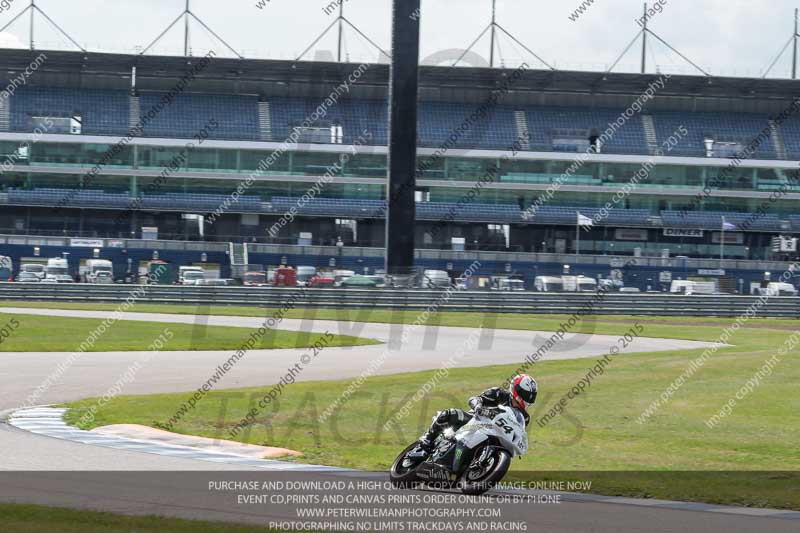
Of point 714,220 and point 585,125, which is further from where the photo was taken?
point 585,125

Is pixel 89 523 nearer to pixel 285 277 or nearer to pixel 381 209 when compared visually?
pixel 285 277

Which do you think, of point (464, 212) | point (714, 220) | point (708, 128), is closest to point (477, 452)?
point (464, 212)

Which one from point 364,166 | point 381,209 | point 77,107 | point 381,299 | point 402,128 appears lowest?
point 381,299

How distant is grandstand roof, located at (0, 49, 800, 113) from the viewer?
7594 centimetres

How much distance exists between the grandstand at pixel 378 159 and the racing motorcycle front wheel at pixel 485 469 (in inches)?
2485

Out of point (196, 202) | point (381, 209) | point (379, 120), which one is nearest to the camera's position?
point (196, 202)

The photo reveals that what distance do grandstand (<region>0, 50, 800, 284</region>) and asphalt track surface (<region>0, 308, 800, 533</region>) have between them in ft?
129

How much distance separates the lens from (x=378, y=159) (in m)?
76.4

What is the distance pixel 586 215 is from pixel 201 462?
66.0 meters

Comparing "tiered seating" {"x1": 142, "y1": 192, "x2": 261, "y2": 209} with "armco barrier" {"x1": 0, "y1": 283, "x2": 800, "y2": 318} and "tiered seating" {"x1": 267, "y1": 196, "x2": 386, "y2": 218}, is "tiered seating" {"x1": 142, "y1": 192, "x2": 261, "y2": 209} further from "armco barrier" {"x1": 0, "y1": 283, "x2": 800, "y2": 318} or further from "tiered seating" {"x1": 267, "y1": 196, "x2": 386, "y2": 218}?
"armco barrier" {"x1": 0, "y1": 283, "x2": 800, "y2": 318}

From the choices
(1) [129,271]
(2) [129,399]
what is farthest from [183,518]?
(1) [129,271]

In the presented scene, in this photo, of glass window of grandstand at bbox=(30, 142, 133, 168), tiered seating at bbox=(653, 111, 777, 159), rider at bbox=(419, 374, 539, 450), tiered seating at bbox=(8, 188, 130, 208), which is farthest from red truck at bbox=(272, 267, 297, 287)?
rider at bbox=(419, 374, 539, 450)

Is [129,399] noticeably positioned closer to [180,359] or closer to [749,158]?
[180,359]

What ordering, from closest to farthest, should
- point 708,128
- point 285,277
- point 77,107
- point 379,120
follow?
point 285,277
point 77,107
point 379,120
point 708,128
